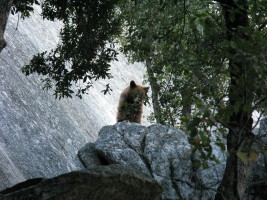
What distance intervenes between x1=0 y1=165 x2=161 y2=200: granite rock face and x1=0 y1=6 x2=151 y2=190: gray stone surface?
10.6ft

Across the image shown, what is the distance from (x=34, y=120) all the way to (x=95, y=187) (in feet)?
26.4

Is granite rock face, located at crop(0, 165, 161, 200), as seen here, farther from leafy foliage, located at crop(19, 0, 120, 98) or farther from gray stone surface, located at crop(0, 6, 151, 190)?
gray stone surface, located at crop(0, 6, 151, 190)

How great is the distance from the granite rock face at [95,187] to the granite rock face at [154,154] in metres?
3.49

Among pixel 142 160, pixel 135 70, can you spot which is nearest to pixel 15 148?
pixel 142 160

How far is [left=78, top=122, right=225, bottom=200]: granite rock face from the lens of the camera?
406 inches

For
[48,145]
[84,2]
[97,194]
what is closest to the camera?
[97,194]

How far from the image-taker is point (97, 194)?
20.3 ft

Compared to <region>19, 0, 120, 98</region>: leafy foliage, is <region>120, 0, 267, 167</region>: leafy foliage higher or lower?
lower

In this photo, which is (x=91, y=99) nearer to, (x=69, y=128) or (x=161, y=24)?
(x=69, y=128)

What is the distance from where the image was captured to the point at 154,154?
1104cm

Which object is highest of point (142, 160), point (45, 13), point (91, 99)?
point (91, 99)

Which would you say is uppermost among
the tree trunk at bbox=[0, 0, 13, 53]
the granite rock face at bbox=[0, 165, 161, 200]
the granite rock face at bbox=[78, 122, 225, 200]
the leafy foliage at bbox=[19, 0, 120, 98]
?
the leafy foliage at bbox=[19, 0, 120, 98]

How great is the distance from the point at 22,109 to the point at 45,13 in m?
4.59

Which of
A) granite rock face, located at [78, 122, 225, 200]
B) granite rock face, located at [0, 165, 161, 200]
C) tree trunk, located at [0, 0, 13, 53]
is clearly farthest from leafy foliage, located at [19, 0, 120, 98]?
tree trunk, located at [0, 0, 13, 53]
